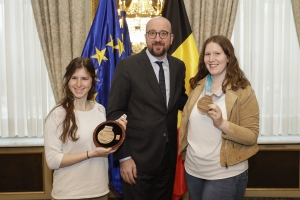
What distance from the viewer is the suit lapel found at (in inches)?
96.9

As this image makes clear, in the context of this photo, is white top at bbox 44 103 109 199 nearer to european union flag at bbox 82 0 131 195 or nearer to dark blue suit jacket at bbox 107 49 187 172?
dark blue suit jacket at bbox 107 49 187 172

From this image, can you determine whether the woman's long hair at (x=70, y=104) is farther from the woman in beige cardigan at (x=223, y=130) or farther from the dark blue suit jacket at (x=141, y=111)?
the woman in beige cardigan at (x=223, y=130)

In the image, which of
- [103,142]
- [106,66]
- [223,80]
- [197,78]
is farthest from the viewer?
[106,66]

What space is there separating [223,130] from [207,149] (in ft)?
0.58

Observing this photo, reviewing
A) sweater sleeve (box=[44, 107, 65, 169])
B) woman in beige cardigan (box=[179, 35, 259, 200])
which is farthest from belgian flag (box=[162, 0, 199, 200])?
sweater sleeve (box=[44, 107, 65, 169])

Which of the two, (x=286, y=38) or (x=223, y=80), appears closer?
(x=223, y=80)

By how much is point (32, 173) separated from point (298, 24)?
362cm

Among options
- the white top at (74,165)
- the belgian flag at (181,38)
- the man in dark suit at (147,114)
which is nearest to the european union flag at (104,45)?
the belgian flag at (181,38)

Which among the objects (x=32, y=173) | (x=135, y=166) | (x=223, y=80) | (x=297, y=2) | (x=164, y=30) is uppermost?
(x=297, y=2)

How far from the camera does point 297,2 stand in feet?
13.4

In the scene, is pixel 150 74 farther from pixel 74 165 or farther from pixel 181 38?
pixel 181 38

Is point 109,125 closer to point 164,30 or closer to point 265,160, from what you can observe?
point 164,30

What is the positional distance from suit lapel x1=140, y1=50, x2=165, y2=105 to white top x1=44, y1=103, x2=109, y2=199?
550 mm

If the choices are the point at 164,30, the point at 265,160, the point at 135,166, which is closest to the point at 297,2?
the point at 265,160
